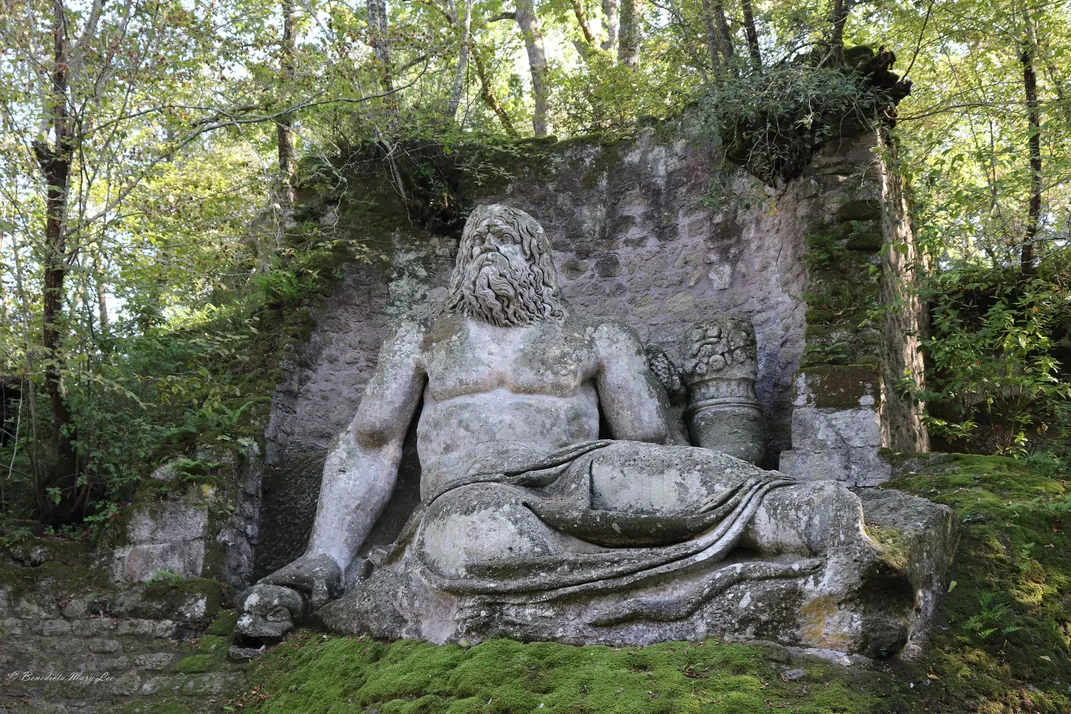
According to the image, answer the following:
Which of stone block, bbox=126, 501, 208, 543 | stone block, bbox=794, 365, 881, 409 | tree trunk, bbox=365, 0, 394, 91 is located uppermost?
tree trunk, bbox=365, 0, 394, 91

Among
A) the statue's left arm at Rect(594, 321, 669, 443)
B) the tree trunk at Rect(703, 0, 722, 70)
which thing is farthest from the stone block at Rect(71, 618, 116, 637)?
the tree trunk at Rect(703, 0, 722, 70)

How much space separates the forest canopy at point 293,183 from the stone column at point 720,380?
3.51ft

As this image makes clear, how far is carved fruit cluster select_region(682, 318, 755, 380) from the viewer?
546cm

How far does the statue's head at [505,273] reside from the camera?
5.16 meters

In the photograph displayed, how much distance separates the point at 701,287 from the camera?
22.4 feet

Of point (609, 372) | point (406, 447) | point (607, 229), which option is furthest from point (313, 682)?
point (607, 229)

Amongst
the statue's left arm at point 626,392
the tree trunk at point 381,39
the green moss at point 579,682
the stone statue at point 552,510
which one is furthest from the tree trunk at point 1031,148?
the green moss at point 579,682

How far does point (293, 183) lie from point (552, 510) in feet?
15.0

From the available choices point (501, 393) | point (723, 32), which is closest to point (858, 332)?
point (501, 393)

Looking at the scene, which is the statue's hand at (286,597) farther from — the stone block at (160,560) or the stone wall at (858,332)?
the stone wall at (858,332)

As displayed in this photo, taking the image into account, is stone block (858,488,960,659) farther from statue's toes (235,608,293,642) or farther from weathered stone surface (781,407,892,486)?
statue's toes (235,608,293,642)

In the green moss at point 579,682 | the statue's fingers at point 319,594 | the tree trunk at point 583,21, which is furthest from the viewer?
the tree trunk at point 583,21

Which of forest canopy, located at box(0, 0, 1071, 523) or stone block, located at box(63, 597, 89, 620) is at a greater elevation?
forest canopy, located at box(0, 0, 1071, 523)

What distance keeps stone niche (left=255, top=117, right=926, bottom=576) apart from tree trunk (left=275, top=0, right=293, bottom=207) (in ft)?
2.45
